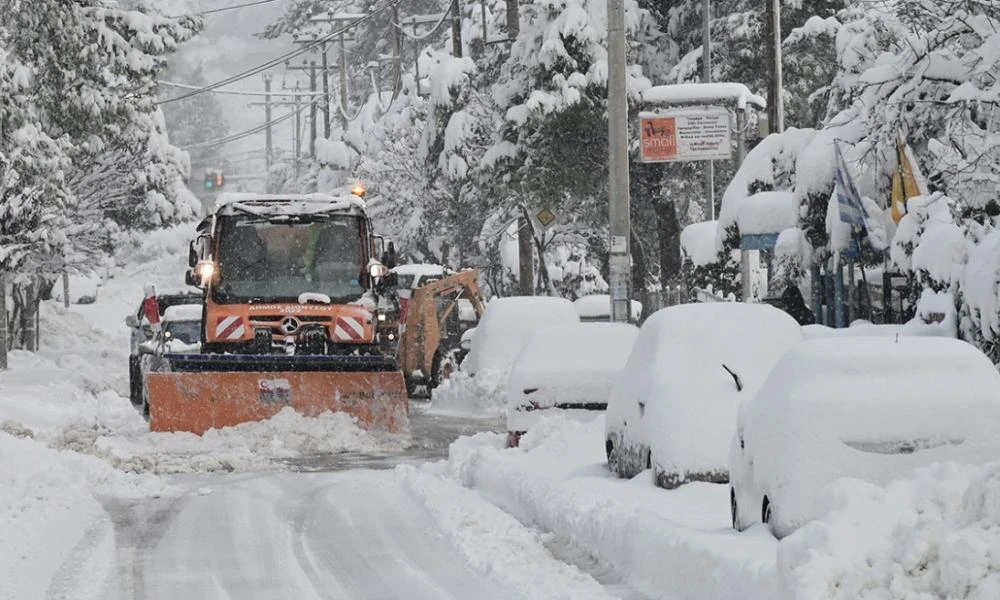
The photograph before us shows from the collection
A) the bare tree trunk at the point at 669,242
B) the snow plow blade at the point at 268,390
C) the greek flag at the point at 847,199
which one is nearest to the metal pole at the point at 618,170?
the greek flag at the point at 847,199

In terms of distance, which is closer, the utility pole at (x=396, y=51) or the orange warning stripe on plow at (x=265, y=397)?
the orange warning stripe on plow at (x=265, y=397)

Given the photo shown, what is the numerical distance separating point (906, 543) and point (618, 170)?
650 inches

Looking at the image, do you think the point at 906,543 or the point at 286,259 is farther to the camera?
the point at 286,259

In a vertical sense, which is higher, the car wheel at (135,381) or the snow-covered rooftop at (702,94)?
the snow-covered rooftop at (702,94)

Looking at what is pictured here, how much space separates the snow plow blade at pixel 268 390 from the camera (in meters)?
19.3

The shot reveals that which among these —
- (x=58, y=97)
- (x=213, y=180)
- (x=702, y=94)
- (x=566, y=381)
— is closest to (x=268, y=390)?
(x=566, y=381)

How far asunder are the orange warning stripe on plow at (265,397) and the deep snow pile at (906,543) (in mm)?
12654

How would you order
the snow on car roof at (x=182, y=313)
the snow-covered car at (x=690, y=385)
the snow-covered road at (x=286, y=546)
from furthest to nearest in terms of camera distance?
the snow on car roof at (x=182, y=313)
the snow-covered car at (x=690, y=385)
the snow-covered road at (x=286, y=546)

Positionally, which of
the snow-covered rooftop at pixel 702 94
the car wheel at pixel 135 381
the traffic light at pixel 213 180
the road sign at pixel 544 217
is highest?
the snow-covered rooftop at pixel 702 94

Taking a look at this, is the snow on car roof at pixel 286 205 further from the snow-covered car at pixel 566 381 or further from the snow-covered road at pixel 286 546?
the snow-covered road at pixel 286 546

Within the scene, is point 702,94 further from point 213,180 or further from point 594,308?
point 213,180

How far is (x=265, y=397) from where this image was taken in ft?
64.2

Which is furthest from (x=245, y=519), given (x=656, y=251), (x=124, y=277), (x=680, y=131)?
(x=124, y=277)

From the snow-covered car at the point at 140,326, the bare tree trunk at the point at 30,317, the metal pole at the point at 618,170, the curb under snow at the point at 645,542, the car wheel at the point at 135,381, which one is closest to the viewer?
the curb under snow at the point at 645,542
